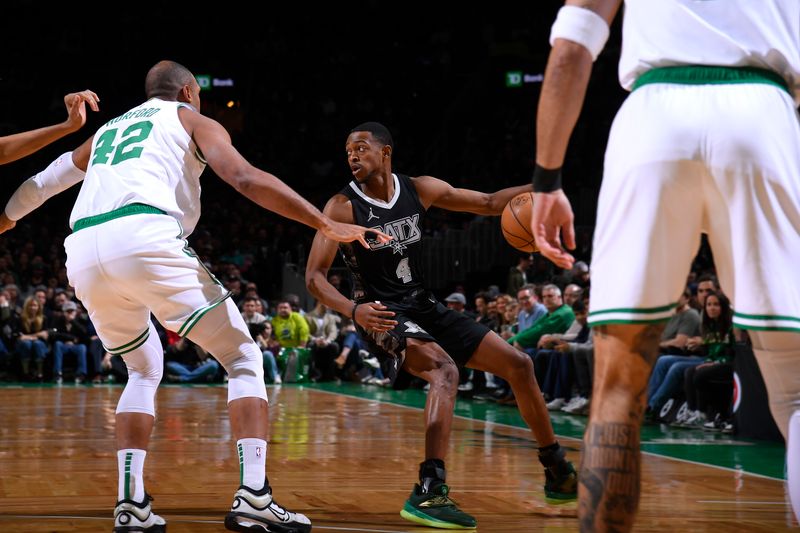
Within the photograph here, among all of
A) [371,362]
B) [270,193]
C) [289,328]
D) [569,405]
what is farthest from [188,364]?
[270,193]

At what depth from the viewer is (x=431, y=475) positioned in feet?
14.8

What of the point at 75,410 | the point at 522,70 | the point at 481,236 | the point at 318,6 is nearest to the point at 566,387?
the point at 75,410

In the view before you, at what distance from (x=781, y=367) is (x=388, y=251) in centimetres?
291

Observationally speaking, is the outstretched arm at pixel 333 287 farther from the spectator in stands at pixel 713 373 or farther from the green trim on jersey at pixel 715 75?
the spectator in stands at pixel 713 373

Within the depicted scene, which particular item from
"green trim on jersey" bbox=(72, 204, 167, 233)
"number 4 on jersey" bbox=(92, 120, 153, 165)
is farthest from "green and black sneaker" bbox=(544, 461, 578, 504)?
"number 4 on jersey" bbox=(92, 120, 153, 165)

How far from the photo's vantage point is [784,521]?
4430 mm

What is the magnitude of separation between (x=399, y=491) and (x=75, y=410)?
6.26 meters

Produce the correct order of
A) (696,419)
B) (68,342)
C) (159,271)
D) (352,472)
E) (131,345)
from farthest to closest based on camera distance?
(68,342) → (696,419) → (352,472) → (131,345) → (159,271)

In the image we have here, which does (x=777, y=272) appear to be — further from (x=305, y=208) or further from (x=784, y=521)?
(x=784, y=521)

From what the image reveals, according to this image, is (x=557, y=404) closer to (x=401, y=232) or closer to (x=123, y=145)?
(x=401, y=232)

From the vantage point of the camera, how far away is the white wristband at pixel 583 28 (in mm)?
2367

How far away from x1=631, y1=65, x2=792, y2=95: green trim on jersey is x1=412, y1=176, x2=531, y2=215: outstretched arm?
2.67 m

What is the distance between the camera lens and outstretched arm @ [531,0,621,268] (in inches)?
93.4

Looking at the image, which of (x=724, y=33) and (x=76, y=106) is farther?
(x=76, y=106)
